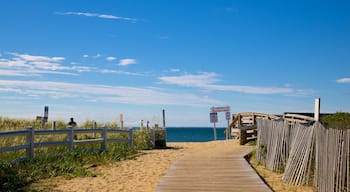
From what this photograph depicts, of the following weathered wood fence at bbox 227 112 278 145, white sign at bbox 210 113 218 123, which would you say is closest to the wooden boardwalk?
weathered wood fence at bbox 227 112 278 145

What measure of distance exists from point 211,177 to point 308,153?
2575mm

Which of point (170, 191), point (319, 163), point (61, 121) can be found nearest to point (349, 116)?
point (319, 163)

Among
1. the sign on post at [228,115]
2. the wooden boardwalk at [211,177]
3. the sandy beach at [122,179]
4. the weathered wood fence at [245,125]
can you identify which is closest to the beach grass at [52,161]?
the sandy beach at [122,179]

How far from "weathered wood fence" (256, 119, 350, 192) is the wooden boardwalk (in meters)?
1.00

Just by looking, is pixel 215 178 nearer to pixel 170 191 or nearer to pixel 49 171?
pixel 170 191

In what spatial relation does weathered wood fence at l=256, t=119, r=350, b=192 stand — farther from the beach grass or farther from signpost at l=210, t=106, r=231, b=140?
signpost at l=210, t=106, r=231, b=140

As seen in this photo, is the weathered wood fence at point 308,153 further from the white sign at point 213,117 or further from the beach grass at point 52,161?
the white sign at point 213,117

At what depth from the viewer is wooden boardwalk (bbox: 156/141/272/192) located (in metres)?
9.00

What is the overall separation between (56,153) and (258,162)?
7.59 metres

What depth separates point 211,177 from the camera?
10422 millimetres

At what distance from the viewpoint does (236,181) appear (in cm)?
977

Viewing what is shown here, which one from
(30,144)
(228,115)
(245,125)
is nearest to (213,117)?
(228,115)

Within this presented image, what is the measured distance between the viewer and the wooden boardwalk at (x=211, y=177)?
9000 millimetres

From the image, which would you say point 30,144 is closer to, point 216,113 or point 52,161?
point 52,161
